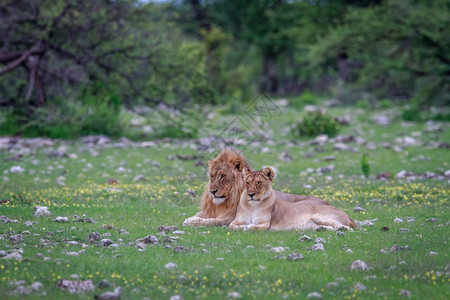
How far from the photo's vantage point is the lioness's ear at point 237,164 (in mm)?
10820

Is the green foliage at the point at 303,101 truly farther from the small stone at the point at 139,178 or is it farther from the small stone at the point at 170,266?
the small stone at the point at 170,266

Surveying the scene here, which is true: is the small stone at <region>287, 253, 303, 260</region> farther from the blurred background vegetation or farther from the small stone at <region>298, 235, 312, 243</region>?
the blurred background vegetation

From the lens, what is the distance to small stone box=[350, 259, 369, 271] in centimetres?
768

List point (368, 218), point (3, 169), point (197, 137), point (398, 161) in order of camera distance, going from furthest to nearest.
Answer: point (197, 137) → point (398, 161) → point (3, 169) → point (368, 218)

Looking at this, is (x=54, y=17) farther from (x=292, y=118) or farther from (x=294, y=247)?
(x=294, y=247)

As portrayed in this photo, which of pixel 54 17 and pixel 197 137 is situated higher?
pixel 54 17

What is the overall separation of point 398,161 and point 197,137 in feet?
33.0

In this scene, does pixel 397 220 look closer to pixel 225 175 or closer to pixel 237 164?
pixel 237 164

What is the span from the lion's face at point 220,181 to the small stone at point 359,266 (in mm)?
3271

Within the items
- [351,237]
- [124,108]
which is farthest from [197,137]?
[351,237]


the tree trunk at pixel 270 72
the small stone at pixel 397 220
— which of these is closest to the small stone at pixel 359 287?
the small stone at pixel 397 220

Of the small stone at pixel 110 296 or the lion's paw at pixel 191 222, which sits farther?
the lion's paw at pixel 191 222

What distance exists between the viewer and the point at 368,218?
1158cm

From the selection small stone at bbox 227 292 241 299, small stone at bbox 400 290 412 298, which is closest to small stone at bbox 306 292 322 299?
small stone at bbox 227 292 241 299
